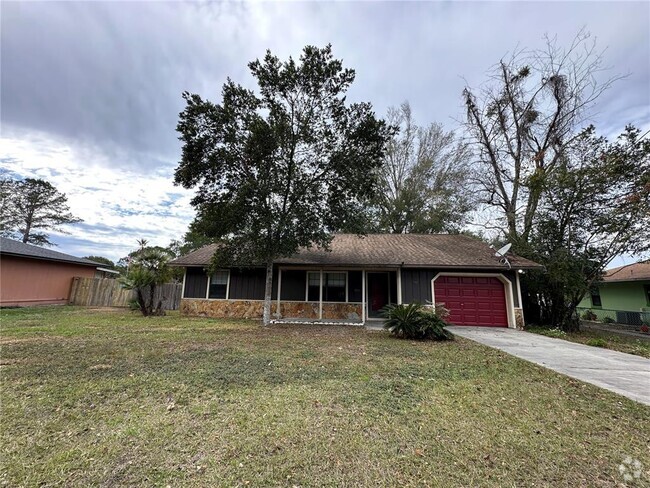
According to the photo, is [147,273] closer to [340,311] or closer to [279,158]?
[279,158]

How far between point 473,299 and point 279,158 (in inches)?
379

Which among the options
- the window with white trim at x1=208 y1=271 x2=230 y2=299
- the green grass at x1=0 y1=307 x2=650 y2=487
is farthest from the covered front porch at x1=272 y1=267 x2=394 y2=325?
the green grass at x1=0 y1=307 x2=650 y2=487

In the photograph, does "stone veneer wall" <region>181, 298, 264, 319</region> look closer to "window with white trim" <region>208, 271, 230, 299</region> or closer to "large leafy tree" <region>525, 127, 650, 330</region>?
"window with white trim" <region>208, 271, 230, 299</region>

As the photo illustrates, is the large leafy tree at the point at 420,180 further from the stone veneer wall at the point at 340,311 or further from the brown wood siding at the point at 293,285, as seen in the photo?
the brown wood siding at the point at 293,285

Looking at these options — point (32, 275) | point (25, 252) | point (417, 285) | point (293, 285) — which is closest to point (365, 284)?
point (417, 285)

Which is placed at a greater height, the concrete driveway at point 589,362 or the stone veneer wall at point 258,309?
the stone veneer wall at point 258,309

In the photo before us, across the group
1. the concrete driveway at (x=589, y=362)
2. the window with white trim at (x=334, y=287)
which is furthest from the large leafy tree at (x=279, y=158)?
the concrete driveway at (x=589, y=362)

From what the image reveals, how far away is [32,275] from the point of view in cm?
1416

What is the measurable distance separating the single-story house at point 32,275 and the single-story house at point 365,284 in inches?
307

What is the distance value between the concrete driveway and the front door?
4.70 m

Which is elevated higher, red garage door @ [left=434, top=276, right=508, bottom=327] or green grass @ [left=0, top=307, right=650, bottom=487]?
red garage door @ [left=434, top=276, right=508, bottom=327]

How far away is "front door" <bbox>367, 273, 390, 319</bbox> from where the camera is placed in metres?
13.1

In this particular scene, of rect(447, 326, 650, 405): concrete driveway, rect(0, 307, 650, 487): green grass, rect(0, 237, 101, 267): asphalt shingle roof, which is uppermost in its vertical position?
rect(0, 237, 101, 267): asphalt shingle roof

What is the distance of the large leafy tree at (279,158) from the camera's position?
372 inches
